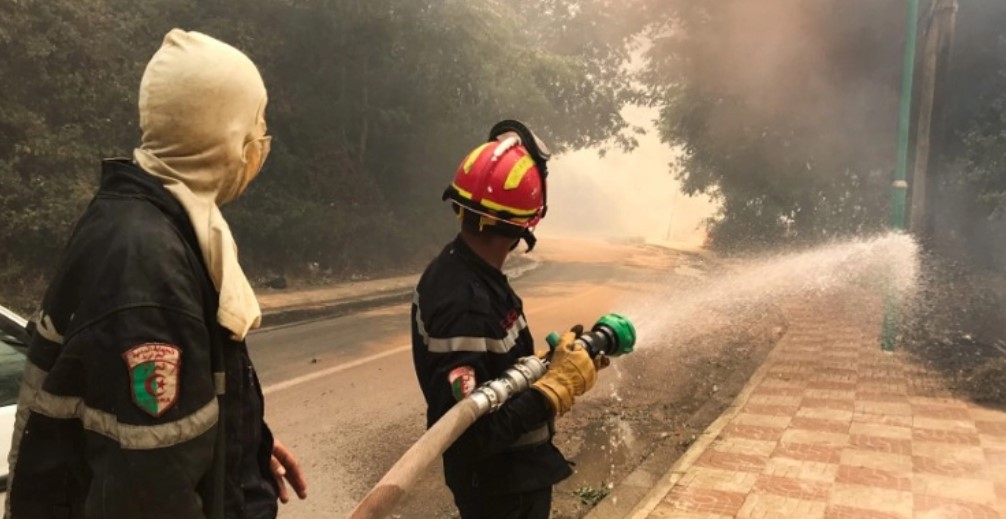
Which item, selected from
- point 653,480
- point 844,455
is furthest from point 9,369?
point 844,455

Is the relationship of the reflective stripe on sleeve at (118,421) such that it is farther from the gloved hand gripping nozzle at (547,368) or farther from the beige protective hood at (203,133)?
the gloved hand gripping nozzle at (547,368)

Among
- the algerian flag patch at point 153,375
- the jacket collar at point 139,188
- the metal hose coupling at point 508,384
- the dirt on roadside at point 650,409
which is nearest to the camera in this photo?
the algerian flag patch at point 153,375

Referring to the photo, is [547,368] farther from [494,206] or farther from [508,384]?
[494,206]

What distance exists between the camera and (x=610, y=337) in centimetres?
246

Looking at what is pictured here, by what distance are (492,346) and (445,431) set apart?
32 cm

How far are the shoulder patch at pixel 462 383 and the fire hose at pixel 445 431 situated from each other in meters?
0.02

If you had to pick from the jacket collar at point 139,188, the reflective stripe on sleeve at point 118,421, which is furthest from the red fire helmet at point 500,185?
the reflective stripe on sleeve at point 118,421

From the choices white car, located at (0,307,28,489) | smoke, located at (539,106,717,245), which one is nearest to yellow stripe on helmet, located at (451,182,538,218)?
white car, located at (0,307,28,489)

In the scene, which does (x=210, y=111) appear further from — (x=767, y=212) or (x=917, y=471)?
(x=767, y=212)

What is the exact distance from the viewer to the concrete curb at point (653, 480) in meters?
3.86

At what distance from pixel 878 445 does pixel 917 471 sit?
48 centimetres

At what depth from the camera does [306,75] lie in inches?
607

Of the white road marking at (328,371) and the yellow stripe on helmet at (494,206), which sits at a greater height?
the yellow stripe on helmet at (494,206)

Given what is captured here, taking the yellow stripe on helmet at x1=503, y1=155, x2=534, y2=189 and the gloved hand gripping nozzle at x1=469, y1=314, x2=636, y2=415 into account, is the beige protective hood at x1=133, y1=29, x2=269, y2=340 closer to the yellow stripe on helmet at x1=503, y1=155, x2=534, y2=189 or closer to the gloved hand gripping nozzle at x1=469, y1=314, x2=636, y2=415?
the gloved hand gripping nozzle at x1=469, y1=314, x2=636, y2=415
